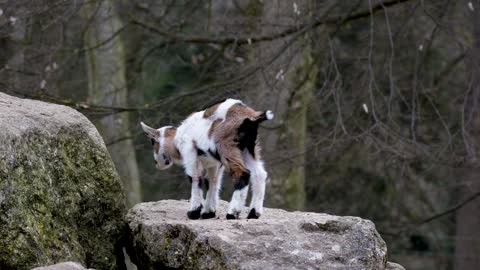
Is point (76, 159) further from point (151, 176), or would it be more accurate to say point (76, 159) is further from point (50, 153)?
point (151, 176)

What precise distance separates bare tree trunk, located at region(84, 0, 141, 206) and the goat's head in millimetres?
5032

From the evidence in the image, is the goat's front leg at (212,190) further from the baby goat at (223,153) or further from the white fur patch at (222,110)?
the white fur patch at (222,110)

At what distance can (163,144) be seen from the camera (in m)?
9.45

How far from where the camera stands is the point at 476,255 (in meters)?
20.0

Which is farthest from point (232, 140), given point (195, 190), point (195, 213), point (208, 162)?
point (195, 213)

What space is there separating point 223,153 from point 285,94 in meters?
6.08

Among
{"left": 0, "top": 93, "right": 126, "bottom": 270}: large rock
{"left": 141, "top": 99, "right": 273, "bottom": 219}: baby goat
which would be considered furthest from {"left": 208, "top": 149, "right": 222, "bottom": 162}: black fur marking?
{"left": 0, "top": 93, "right": 126, "bottom": 270}: large rock

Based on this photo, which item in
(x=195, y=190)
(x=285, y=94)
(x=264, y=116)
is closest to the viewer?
(x=264, y=116)

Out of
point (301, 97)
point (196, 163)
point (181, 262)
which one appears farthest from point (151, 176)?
point (181, 262)

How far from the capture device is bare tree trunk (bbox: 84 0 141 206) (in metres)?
15.3

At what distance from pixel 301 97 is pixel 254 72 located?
4.44 ft

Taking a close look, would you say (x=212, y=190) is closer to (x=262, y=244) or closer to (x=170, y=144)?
(x=170, y=144)

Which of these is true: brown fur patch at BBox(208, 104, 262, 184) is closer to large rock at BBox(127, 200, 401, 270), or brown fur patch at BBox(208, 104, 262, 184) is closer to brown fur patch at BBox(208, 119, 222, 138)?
brown fur patch at BBox(208, 119, 222, 138)

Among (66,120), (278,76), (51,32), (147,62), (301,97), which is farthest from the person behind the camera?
(147,62)
